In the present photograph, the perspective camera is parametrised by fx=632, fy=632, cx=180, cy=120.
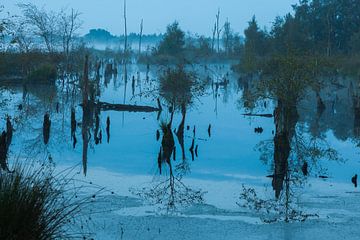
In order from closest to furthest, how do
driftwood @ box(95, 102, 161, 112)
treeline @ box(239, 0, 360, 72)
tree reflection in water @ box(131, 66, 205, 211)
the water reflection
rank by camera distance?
tree reflection in water @ box(131, 66, 205, 211)
the water reflection
driftwood @ box(95, 102, 161, 112)
treeline @ box(239, 0, 360, 72)

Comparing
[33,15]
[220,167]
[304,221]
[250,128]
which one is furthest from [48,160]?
[33,15]

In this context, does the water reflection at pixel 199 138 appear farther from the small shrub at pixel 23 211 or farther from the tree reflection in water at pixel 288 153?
the small shrub at pixel 23 211

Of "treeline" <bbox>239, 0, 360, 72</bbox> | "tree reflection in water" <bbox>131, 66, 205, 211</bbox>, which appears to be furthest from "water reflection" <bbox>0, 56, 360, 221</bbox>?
"treeline" <bbox>239, 0, 360, 72</bbox>

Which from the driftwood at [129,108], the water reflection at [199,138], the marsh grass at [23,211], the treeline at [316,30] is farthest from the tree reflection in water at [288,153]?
the treeline at [316,30]

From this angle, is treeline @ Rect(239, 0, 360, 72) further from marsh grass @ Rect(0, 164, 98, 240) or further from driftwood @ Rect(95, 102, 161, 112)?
marsh grass @ Rect(0, 164, 98, 240)

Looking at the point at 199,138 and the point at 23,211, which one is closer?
the point at 23,211

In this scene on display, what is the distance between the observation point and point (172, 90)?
23.3 metres

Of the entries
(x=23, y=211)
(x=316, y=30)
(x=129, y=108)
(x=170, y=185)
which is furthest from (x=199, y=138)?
(x=316, y=30)

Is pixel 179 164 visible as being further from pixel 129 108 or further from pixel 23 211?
pixel 129 108

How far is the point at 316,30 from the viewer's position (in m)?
56.7

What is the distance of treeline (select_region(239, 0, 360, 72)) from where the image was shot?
174 feet

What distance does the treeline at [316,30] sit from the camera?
5291 centimetres

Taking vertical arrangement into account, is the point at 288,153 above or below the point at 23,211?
below

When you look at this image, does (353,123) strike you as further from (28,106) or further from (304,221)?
(304,221)
